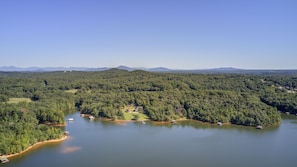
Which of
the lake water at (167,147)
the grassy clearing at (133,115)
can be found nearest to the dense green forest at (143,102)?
the grassy clearing at (133,115)

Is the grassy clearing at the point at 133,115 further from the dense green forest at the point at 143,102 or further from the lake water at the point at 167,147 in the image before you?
the lake water at the point at 167,147

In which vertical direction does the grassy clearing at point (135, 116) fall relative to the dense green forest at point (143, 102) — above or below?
below

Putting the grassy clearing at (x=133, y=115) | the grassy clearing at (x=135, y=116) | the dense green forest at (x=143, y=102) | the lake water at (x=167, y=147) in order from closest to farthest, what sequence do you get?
the lake water at (x=167, y=147) → the dense green forest at (x=143, y=102) → the grassy clearing at (x=135, y=116) → the grassy clearing at (x=133, y=115)

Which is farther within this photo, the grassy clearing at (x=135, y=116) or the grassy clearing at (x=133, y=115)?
the grassy clearing at (x=133, y=115)

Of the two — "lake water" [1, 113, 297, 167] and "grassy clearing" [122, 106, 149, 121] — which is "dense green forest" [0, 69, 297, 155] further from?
"lake water" [1, 113, 297, 167]

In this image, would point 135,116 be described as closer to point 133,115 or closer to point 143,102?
point 133,115

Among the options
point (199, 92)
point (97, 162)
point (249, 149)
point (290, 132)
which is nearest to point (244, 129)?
point (290, 132)

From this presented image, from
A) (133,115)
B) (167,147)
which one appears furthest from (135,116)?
(167,147)

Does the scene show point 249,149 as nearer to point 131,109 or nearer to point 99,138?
point 99,138
